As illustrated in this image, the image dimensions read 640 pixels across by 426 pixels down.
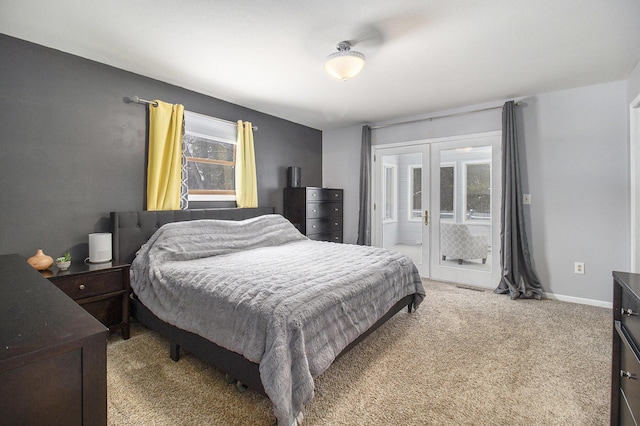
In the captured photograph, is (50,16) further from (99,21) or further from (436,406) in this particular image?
(436,406)

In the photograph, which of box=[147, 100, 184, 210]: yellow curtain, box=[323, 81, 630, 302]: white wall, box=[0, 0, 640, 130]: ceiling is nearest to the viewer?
box=[0, 0, 640, 130]: ceiling

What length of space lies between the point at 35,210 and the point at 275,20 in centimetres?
241

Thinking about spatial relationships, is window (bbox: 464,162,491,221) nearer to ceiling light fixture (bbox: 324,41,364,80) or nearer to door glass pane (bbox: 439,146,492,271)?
door glass pane (bbox: 439,146,492,271)

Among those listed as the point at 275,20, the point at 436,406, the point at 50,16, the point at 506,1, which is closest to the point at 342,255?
the point at 436,406

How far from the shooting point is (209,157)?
3.74 meters

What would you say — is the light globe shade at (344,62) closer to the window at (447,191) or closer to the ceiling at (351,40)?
the ceiling at (351,40)

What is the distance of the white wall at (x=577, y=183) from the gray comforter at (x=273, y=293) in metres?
1.90

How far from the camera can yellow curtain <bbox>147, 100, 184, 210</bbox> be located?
3.08 metres

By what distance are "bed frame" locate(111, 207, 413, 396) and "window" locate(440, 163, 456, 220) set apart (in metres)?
1.75

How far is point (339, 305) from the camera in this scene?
1.91 m

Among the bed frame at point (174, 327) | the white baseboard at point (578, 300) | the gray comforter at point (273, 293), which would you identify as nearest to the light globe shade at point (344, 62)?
the gray comforter at point (273, 293)

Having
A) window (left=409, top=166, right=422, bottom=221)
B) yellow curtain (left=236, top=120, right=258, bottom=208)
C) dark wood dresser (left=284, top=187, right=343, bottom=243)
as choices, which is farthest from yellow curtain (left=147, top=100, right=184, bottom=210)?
Answer: window (left=409, top=166, right=422, bottom=221)

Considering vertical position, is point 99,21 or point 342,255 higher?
point 99,21

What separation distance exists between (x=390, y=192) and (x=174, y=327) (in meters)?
3.66
